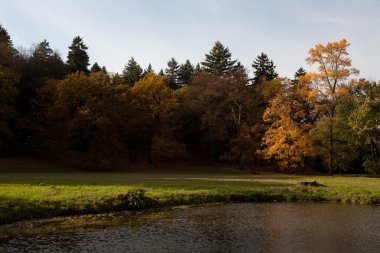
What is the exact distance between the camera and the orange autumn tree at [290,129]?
168ft

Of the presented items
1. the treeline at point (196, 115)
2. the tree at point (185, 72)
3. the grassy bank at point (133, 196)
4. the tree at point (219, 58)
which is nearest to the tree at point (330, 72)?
the treeline at point (196, 115)

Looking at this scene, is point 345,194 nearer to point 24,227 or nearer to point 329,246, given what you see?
point 329,246

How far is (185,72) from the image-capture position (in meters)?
108

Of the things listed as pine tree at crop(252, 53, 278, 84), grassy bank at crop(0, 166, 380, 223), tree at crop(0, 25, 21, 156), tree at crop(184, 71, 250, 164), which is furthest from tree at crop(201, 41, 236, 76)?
grassy bank at crop(0, 166, 380, 223)

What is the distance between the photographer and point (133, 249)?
14.4 metres

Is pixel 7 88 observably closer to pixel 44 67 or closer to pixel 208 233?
pixel 44 67

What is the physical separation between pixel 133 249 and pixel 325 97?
40547 millimetres

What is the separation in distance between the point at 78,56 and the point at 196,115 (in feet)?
91.6

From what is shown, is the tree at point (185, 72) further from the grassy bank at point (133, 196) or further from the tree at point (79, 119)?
the grassy bank at point (133, 196)

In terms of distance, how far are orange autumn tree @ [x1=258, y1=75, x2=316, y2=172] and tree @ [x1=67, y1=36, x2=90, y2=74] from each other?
4225 cm

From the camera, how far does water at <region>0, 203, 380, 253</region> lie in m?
14.7

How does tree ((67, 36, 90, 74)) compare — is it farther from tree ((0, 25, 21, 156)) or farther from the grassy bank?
the grassy bank

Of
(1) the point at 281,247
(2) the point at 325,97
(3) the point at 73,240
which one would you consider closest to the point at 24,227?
(3) the point at 73,240

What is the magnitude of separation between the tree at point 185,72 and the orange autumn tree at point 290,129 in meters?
54.2
